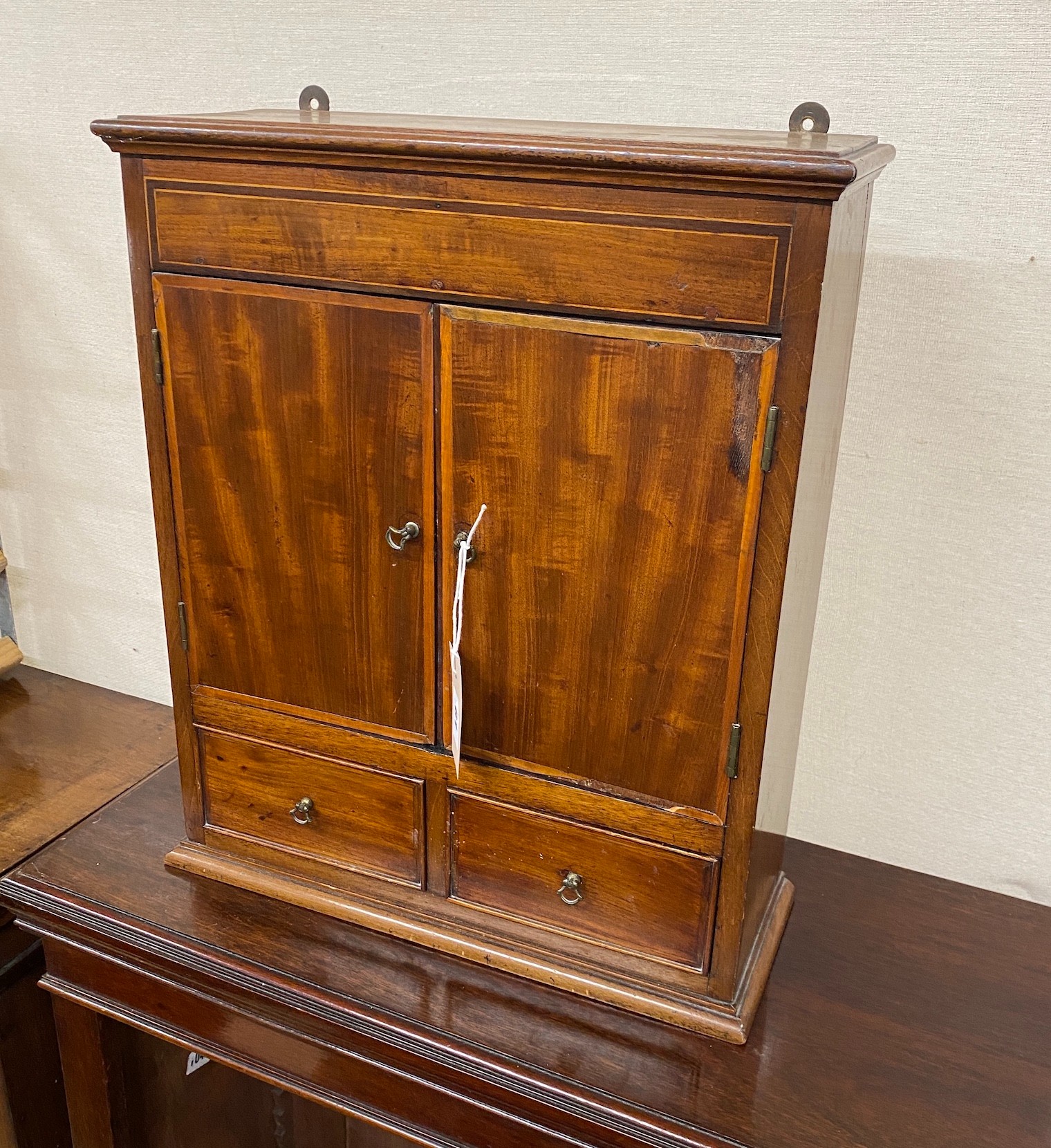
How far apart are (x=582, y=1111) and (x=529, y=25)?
1003mm

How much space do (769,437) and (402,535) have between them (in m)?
0.32

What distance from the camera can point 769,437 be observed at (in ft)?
2.60

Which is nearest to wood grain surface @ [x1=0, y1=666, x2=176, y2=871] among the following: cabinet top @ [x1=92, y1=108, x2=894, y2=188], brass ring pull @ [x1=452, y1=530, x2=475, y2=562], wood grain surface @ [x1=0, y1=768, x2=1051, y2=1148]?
wood grain surface @ [x1=0, y1=768, x2=1051, y2=1148]

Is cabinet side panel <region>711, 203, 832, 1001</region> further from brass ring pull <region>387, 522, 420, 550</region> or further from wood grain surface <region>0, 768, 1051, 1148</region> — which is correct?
brass ring pull <region>387, 522, 420, 550</region>

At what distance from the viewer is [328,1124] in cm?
162

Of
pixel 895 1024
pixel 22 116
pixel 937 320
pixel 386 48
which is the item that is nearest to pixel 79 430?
pixel 22 116

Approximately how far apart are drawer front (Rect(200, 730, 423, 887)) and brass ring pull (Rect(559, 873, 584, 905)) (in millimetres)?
148

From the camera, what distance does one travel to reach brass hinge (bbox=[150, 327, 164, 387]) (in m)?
0.98

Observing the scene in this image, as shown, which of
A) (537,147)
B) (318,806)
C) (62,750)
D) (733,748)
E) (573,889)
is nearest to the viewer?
(537,147)

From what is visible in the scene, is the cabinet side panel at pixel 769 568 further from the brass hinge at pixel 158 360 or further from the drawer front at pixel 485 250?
the brass hinge at pixel 158 360

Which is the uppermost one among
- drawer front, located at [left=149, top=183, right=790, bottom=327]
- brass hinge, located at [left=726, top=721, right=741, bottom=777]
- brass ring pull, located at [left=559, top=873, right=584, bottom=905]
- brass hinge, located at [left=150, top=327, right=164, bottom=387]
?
drawer front, located at [left=149, top=183, right=790, bottom=327]

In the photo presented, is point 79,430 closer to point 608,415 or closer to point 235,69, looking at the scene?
point 235,69

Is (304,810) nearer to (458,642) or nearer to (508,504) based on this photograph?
(458,642)

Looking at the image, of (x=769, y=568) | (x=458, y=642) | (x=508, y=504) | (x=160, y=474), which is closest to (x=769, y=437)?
(x=769, y=568)
